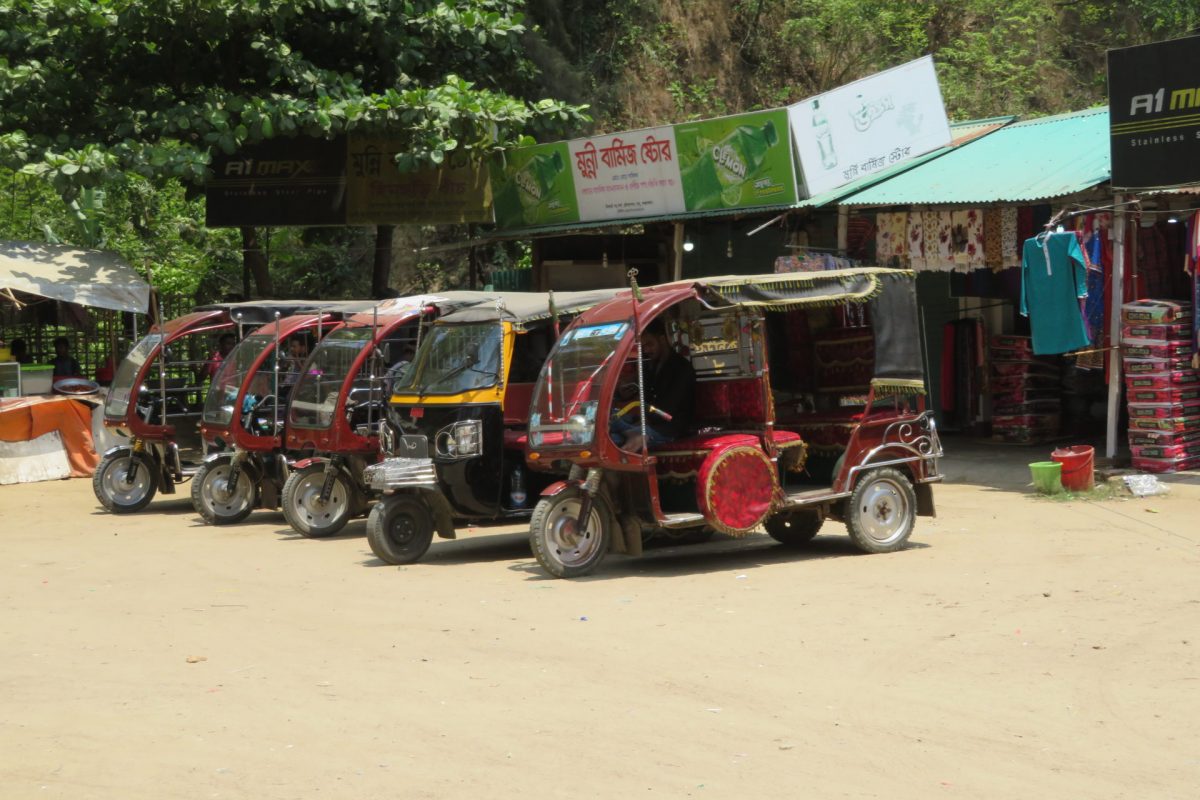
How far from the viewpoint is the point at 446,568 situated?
11.6 meters

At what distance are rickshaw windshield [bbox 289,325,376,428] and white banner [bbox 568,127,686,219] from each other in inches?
270

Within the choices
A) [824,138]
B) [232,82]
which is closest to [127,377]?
[232,82]

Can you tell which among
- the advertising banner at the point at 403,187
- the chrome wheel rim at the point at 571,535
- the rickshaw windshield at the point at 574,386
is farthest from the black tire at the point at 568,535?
the advertising banner at the point at 403,187

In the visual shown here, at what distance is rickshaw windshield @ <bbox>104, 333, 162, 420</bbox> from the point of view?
52.4ft

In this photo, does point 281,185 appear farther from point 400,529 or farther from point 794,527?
point 794,527

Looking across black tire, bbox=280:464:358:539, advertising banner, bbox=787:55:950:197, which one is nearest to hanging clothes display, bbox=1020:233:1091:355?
advertising banner, bbox=787:55:950:197

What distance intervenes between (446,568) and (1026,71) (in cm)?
2342

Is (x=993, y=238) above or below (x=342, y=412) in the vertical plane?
above

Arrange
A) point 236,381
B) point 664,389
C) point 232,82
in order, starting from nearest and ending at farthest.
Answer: point 664,389 → point 236,381 → point 232,82

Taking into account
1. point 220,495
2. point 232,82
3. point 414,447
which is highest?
point 232,82

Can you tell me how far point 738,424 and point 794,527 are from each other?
1253mm

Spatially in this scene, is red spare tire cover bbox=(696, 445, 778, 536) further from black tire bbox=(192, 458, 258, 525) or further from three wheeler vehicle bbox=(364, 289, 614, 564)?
black tire bbox=(192, 458, 258, 525)

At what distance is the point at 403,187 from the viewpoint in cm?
2236

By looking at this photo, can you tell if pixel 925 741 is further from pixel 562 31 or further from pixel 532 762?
pixel 562 31
